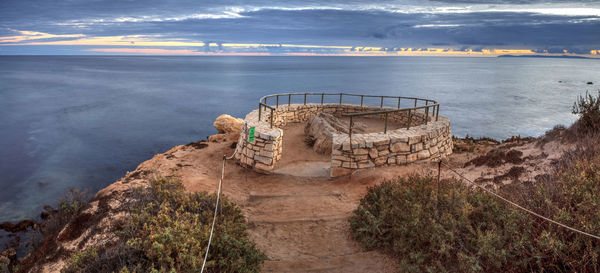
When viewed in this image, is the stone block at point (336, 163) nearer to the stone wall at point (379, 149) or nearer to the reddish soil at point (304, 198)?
the stone wall at point (379, 149)

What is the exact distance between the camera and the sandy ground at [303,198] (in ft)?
17.6

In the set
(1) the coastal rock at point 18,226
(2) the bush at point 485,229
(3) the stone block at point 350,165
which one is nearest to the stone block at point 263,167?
(3) the stone block at point 350,165

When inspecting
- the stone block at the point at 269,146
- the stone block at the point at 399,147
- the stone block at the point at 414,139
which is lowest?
the stone block at the point at 269,146

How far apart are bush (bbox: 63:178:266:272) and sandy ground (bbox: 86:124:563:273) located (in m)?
0.75

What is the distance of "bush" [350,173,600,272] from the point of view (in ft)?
12.1

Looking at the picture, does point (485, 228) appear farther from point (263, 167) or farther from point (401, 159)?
point (263, 167)

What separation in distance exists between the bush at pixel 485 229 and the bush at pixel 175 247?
7.19ft

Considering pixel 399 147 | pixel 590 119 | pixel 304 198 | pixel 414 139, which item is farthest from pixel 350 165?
pixel 590 119

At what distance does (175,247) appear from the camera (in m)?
4.18

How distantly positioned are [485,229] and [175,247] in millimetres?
4279

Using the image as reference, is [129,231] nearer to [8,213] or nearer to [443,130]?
[443,130]

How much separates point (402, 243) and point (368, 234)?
2.94ft

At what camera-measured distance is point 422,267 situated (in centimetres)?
446

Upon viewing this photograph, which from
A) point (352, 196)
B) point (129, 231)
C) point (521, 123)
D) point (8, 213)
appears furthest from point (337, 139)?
point (521, 123)
